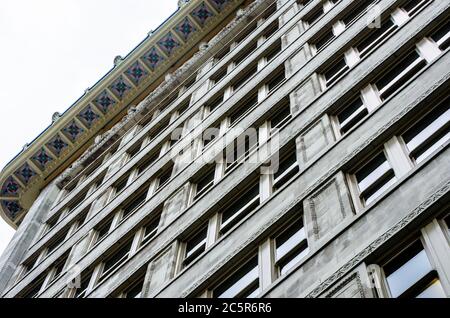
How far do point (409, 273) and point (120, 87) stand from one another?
2825 cm

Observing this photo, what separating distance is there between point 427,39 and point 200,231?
756cm

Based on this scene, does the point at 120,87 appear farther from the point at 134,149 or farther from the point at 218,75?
the point at 218,75

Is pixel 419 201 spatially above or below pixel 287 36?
below

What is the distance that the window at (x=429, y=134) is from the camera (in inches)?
545

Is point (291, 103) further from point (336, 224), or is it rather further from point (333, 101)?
point (336, 224)

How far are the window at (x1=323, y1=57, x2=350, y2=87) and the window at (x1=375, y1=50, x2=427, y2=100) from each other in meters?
2.28

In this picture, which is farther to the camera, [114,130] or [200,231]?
[114,130]

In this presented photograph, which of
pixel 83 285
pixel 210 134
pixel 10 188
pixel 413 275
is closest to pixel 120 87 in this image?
pixel 10 188

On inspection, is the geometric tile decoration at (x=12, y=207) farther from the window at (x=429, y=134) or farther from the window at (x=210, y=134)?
the window at (x=429, y=134)

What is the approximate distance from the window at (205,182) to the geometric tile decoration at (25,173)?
18.1m

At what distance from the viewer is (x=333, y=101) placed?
59.1 ft

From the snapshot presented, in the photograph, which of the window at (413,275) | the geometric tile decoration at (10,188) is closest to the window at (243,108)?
the window at (413,275)
